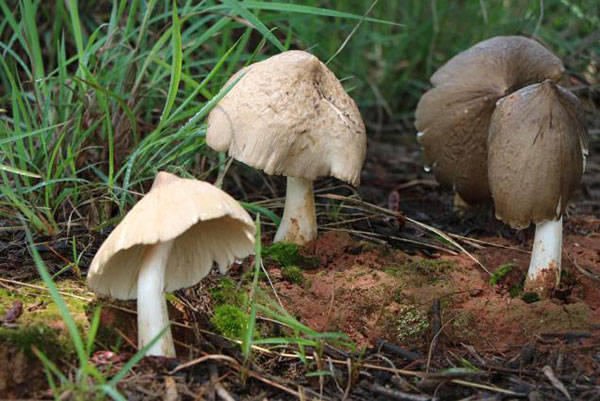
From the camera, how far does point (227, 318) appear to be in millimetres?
2373

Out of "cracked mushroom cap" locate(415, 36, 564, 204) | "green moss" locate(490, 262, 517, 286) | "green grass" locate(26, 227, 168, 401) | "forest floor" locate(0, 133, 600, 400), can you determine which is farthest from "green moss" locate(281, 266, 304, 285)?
"cracked mushroom cap" locate(415, 36, 564, 204)

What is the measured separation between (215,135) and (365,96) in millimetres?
2390

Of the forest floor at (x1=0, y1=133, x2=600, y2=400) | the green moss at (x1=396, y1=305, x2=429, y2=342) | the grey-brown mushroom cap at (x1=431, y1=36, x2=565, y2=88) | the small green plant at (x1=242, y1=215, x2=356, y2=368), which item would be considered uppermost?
the grey-brown mushroom cap at (x1=431, y1=36, x2=565, y2=88)

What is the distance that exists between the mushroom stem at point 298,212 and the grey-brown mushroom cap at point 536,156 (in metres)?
0.79

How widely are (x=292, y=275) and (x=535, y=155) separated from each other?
39.5 inches

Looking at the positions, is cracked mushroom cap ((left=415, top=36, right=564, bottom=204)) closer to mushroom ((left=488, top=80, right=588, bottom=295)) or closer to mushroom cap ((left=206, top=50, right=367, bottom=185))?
mushroom ((left=488, top=80, right=588, bottom=295))

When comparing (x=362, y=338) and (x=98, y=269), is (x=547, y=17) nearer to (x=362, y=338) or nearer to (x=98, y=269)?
(x=362, y=338)

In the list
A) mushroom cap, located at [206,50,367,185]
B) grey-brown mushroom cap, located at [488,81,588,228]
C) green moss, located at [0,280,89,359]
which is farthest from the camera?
mushroom cap, located at [206,50,367,185]

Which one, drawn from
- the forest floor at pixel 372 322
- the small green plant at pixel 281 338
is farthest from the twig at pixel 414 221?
the small green plant at pixel 281 338

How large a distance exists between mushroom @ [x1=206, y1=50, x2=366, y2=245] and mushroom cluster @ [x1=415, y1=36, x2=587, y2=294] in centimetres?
57

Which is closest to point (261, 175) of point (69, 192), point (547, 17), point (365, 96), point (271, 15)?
point (271, 15)

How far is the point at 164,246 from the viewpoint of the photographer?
2.12 metres

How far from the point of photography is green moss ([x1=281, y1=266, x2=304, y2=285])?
2.68 meters

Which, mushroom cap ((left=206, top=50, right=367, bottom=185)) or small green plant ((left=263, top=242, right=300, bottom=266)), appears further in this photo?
small green plant ((left=263, top=242, right=300, bottom=266))
